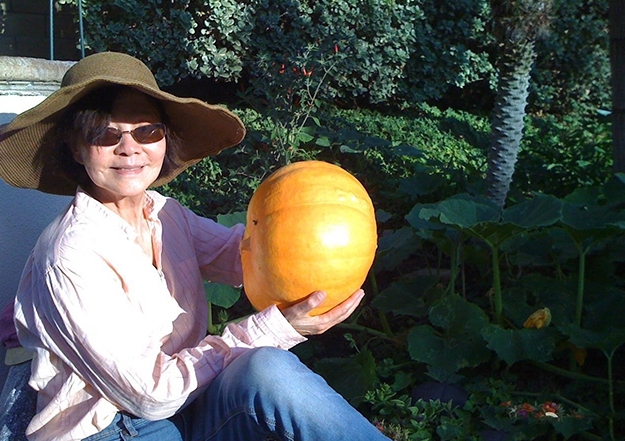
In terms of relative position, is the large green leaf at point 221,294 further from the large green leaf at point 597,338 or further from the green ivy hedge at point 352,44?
the green ivy hedge at point 352,44

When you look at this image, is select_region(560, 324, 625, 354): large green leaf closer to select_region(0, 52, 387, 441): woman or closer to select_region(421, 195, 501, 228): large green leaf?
select_region(421, 195, 501, 228): large green leaf

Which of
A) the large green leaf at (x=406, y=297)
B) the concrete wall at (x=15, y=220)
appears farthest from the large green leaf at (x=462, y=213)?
the concrete wall at (x=15, y=220)

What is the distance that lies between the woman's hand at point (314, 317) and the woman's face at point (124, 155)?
21.3 inches

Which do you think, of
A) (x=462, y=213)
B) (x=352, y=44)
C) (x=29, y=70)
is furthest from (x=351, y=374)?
(x=352, y=44)

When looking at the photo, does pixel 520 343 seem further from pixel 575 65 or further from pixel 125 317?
pixel 575 65

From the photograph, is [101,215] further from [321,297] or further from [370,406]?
[370,406]

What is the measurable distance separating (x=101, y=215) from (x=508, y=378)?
1619 millimetres

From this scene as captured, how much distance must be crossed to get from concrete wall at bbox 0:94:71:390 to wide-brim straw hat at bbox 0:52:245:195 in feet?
1.31

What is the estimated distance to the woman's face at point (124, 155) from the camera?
5.79 ft

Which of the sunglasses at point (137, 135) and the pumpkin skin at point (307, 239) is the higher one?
the sunglasses at point (137, 135)

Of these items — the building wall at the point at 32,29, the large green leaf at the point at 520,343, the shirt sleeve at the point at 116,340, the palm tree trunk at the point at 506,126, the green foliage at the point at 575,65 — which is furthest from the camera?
the green foliage at the point at 575,65

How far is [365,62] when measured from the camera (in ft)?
19.8

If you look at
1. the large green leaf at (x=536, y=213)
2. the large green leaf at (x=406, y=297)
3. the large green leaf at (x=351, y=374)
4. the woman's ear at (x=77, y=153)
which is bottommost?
the large green leaf at (x=351, y=374)

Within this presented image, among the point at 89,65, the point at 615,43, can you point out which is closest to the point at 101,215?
the point at 89,65
